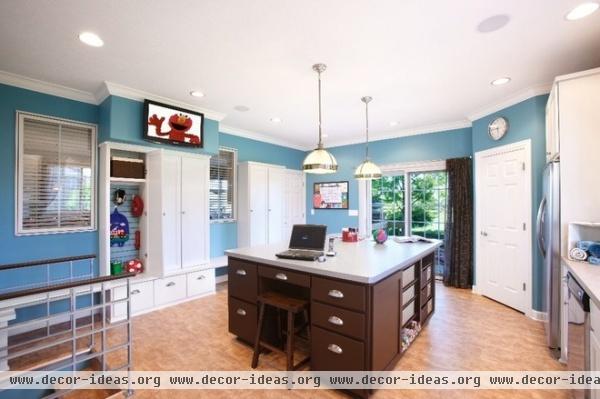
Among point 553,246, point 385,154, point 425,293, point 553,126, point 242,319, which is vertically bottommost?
point 242,319

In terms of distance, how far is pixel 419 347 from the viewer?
2.66 m

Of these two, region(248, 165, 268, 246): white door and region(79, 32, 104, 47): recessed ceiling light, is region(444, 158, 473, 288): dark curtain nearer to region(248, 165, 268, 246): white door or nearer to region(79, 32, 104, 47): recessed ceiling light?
region(248, 165, 268, 246): white door

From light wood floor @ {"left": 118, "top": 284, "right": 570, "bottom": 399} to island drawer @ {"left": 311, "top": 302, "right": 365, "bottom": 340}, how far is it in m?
0.50

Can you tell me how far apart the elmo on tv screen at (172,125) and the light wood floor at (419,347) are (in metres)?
2.26

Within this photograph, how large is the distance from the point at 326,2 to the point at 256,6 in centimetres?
48

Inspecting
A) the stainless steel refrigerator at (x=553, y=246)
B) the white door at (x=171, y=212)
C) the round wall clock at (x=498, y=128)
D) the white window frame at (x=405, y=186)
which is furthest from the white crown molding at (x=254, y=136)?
the stainless steel refrigerator at (x=553, y=246)

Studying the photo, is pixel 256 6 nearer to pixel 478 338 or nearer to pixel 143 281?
pixel 143 281

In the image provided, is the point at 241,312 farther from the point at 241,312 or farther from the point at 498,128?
the point at 498,128

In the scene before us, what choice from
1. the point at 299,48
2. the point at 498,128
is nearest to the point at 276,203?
the point at 299,48

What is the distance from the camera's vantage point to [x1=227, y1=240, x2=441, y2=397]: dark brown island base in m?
1.88

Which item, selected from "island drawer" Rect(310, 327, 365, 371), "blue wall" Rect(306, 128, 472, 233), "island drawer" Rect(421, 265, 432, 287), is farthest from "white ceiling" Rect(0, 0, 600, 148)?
"island drawer" Rect(310, 327, 365, 371)

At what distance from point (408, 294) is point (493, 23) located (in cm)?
233

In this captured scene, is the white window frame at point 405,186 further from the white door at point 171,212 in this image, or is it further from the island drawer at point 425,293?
the white door at point 171,212

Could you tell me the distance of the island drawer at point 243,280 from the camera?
8.31ft
